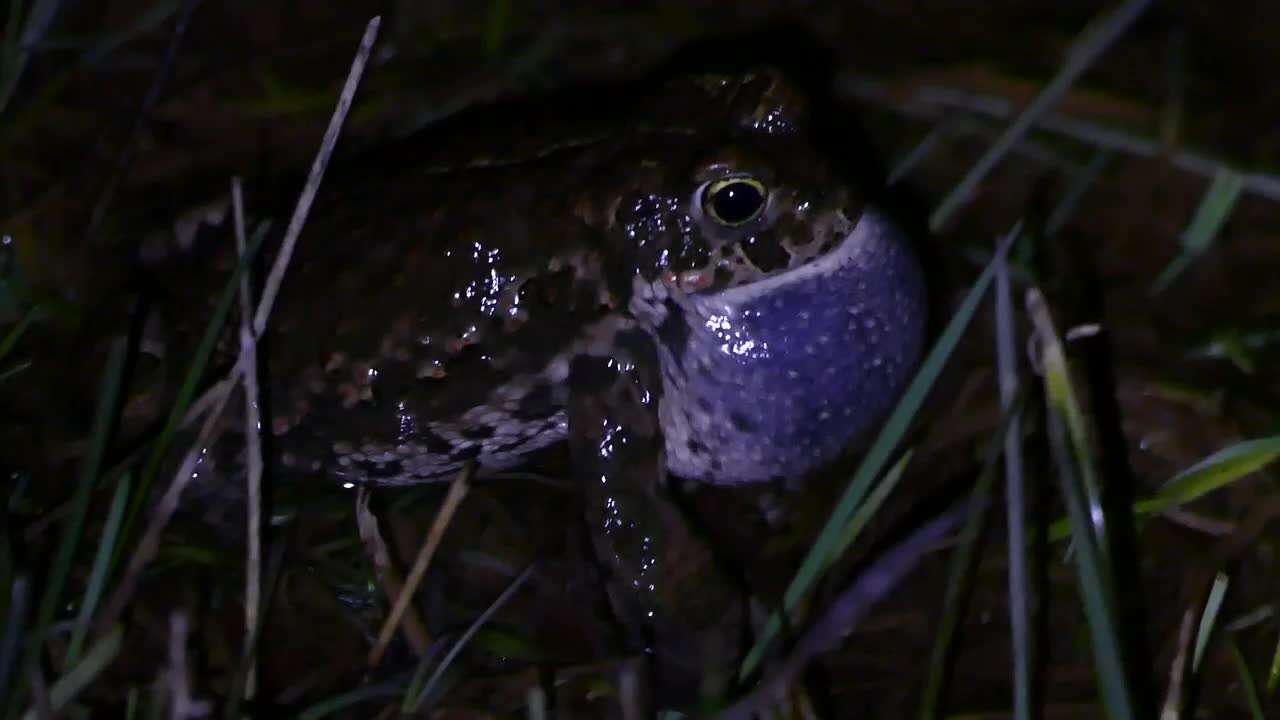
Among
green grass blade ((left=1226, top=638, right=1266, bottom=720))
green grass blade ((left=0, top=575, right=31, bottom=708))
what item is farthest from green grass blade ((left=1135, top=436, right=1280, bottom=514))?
green grass blade ((left=0, top=575, right=31, bottom=708))

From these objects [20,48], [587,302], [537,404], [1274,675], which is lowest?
[1274,675]

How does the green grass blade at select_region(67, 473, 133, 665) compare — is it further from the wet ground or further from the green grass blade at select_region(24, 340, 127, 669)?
the wet ground

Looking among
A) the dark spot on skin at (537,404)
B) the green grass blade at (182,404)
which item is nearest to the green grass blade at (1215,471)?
the dark spot on skin at (537,404)

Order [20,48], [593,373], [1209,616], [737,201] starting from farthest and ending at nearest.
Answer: [20,48]
[593,373]
[737,201]
[1209,616]

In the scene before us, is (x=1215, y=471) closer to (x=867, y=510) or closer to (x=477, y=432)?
(x=867, y=510)

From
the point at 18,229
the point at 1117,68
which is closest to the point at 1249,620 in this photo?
the point at 1117,68

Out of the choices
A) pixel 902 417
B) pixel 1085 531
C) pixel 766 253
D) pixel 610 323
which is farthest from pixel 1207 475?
pixel 610 323

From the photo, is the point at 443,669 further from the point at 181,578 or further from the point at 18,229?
the point at 18,229
